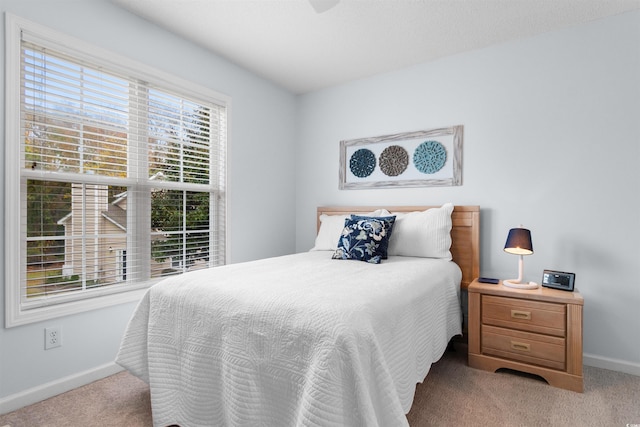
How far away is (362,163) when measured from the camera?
11.1 ft

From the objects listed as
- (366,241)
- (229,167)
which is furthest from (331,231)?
(229,167)

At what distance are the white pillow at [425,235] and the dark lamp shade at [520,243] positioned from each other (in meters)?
0.46

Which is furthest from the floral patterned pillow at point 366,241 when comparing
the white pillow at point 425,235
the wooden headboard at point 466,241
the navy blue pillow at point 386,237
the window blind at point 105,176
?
Result: the window blind at point 105,176

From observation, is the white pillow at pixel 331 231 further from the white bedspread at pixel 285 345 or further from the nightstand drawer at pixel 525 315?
the nightstand drawer at pixel 525 315

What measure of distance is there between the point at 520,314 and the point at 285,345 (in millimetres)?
1709

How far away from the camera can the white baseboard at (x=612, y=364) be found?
88.2 inches

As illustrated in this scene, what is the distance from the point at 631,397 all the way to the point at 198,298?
8.35 feet

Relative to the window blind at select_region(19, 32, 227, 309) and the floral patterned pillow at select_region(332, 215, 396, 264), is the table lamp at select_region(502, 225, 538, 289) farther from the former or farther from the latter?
the window blind at select_region(19, 32, 227, 309)

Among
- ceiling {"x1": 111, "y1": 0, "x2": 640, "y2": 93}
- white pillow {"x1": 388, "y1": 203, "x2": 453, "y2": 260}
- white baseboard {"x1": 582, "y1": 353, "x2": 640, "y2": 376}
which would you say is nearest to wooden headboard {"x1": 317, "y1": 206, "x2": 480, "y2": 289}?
white pillow {"x1": 388, "y1": 203, "x2": 453, "y2": 260}

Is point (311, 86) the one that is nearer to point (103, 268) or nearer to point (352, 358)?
point (103, 268)

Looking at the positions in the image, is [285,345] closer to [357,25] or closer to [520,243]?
[520,243]

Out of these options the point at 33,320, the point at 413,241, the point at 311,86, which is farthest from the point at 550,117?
the point at 33,320

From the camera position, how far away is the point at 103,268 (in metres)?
2.24

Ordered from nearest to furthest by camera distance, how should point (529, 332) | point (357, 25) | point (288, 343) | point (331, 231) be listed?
1. point (288, 343)
2. point (529, 332)
3. point (357, 25)
4. point (331, 231)
